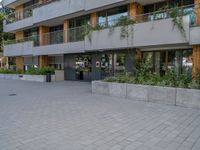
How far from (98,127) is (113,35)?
967cm

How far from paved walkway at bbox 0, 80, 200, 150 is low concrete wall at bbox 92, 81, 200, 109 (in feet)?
1.70

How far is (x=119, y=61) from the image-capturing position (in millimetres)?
16359

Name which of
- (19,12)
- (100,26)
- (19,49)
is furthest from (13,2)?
(100,26)

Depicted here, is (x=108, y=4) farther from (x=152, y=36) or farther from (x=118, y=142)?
(x=118, y=142)

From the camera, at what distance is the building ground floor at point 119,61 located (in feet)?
44.7

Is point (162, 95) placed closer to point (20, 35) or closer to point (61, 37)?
point (61, 37)

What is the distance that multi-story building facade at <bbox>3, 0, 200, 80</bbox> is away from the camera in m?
11.9

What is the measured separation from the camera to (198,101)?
7.98 meters

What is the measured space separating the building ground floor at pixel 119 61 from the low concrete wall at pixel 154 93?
322 cm

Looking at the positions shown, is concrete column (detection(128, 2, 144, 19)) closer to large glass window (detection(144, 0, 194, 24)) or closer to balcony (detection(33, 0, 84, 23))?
large glass window (detection(144, 0, 194, 24))

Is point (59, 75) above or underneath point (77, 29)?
underneath

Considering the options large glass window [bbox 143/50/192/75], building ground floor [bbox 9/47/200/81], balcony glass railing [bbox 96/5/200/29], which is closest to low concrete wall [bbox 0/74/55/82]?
building ground floor [bbox 9/47/200/81]

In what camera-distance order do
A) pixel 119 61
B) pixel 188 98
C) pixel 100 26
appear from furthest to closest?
pixel 119 61 < pixel 100 26 < pixel 188 98

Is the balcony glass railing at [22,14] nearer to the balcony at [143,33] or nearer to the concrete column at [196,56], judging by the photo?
the balcony at [143,33]
